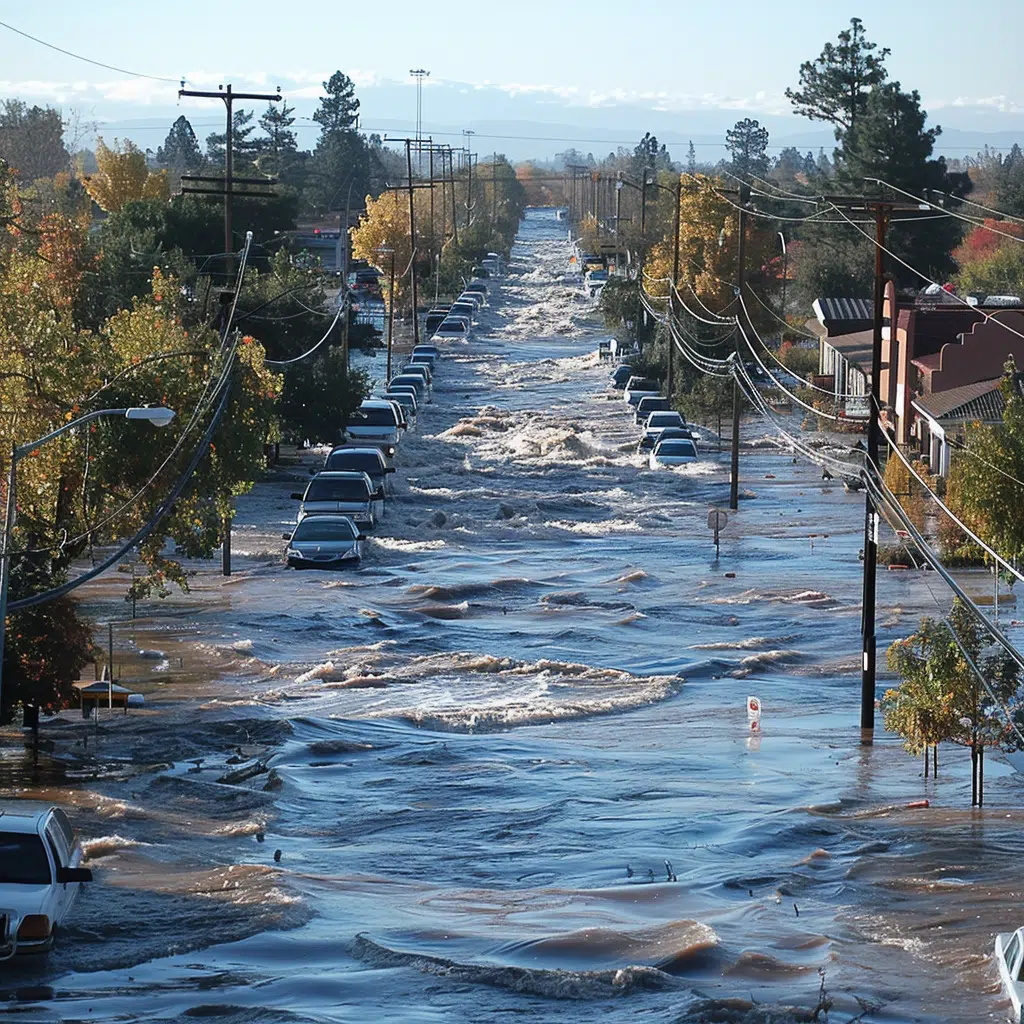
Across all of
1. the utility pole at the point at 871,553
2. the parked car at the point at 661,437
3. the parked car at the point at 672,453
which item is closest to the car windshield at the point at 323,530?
the utility pole at the point at 871,553

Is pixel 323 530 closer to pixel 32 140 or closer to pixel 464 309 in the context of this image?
pixel 464 309

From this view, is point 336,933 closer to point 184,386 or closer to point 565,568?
point 184,386

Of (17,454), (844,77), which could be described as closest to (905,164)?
(844,77)

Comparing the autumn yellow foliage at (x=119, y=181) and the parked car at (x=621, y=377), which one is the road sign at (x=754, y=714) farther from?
the autumn yellow foliage at (x=119, y=181)

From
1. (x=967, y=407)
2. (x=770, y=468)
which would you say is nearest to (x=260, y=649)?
(x=967, y=407)

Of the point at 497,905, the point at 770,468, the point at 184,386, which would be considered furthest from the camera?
the point at 770,468

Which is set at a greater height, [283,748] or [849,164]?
[849,164]
